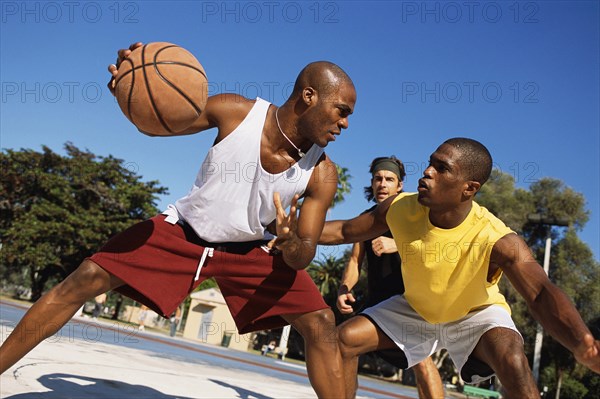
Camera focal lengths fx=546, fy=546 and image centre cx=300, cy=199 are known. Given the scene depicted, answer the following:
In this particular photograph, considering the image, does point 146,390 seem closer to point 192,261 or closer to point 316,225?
point 192,261

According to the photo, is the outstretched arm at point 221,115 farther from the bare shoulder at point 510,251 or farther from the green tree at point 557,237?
the green tree at point 557,237

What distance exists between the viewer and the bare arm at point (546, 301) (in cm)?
280

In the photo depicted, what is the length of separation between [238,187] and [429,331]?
178 cm

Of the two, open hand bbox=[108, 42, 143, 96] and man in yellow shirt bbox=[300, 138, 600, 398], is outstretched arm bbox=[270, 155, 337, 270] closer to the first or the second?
man in yellow shirt bbox=[300, 138, 600, 398]

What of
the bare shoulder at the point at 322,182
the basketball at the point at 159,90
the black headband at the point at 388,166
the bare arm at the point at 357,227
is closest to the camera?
the basketball at the point at 159,90

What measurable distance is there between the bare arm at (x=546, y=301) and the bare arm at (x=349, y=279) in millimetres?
1350

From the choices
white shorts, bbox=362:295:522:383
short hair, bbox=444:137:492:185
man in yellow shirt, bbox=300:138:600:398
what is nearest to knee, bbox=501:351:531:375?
man in yellow shirt, bbox=300:138:600:398

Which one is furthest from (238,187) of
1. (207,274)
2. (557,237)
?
(557,237)

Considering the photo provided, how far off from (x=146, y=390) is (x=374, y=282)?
2263mm

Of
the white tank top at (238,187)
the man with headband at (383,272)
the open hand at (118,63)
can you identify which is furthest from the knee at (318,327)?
the open hand at (118,63)

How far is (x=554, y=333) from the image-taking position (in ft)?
9.98

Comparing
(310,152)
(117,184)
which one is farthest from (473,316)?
(117,184)

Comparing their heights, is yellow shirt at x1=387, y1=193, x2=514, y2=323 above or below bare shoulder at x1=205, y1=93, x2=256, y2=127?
below

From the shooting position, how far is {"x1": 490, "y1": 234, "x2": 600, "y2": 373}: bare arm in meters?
2.80
